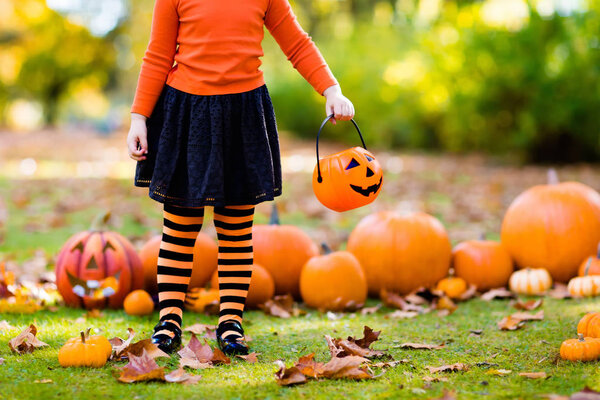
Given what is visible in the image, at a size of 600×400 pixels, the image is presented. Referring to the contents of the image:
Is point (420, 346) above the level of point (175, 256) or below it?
below

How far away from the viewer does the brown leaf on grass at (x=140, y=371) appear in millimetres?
2170

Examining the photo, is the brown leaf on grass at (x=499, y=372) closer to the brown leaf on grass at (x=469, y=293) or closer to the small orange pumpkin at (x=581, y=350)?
the small orange pumpkin at (x=581, y=350)

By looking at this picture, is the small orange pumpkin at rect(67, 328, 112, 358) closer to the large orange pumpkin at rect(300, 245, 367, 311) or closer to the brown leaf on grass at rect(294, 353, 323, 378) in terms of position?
the brown leaf on grass at rect(294, 353, 323, 378)

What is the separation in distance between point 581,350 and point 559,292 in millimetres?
1315

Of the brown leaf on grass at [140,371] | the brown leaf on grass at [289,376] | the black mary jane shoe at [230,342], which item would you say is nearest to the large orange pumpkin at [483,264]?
the black mary jane shoe at [230,342]

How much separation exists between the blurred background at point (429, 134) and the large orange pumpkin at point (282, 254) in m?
0.92

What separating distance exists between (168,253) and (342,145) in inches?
509

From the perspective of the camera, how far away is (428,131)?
13.5 m

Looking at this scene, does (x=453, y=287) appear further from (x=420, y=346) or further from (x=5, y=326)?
(x=5, y=326)

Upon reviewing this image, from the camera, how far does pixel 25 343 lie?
2.53m

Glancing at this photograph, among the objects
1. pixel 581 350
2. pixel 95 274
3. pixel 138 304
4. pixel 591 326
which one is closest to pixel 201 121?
pixel 138 304

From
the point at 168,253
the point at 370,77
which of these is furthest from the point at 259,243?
the point at 370,77

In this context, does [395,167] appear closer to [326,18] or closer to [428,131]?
[428,131]

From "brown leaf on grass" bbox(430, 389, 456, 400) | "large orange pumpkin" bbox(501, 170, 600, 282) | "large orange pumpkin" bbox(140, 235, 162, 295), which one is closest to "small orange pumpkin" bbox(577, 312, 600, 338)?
"brown leaf on grass" bbox(430, 389, 456, 400)
